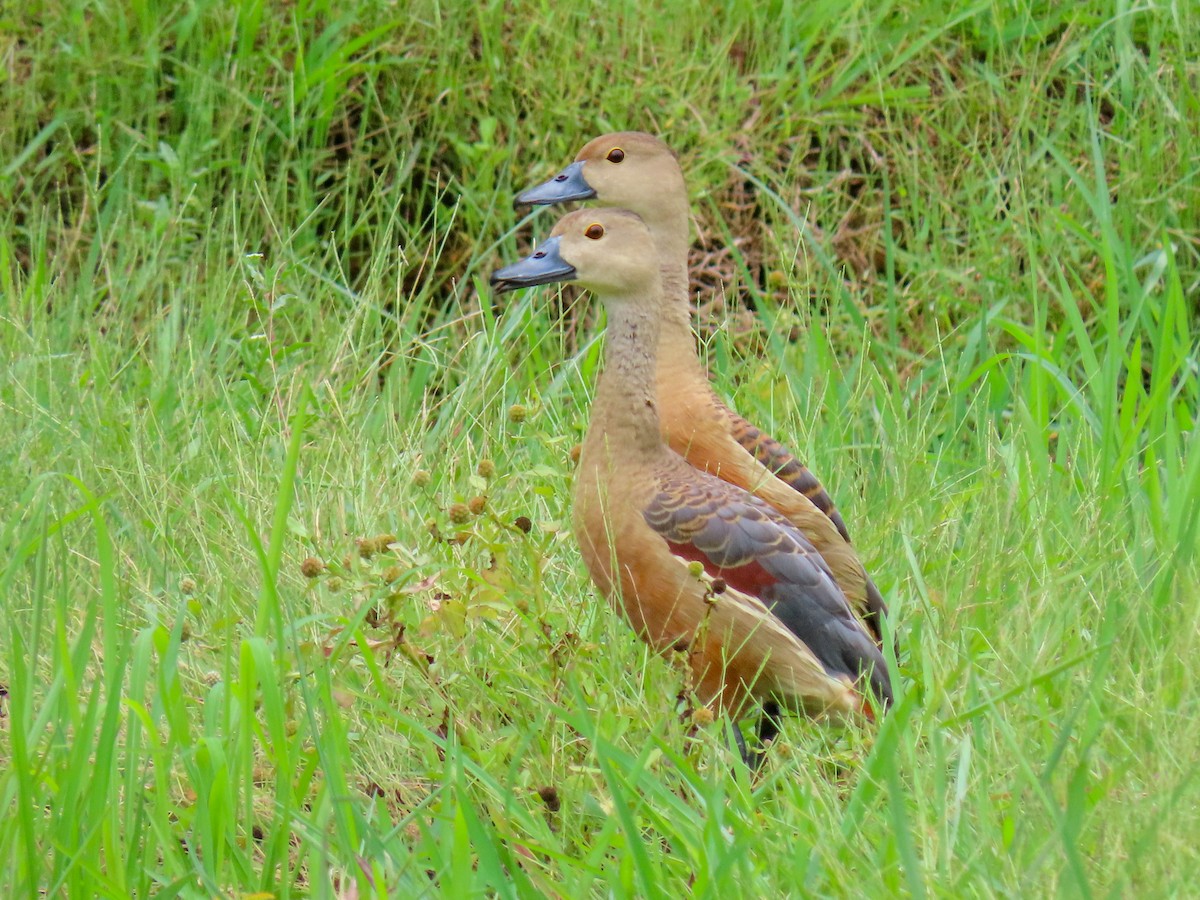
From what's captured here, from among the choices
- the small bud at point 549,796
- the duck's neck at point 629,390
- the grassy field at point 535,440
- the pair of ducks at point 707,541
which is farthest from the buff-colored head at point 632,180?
the small bud at point 549,796

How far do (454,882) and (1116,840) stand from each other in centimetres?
92

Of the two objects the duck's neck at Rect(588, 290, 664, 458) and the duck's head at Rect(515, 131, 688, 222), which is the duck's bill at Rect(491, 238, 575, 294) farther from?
the duck's head at Rect(515, 131, 688, 222)

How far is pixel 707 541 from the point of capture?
3.28 metres

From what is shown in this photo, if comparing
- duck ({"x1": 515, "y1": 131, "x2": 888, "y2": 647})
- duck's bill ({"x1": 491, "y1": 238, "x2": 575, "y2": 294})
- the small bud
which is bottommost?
the small bud

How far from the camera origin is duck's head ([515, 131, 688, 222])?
15.1ft

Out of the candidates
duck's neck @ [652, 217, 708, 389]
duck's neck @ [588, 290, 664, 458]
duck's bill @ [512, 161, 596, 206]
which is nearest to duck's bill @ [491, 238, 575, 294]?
duck's neck @ [588, 290, 664, 458]

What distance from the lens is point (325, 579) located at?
11.5 ft

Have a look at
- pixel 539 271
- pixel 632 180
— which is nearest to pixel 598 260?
pixel 539 271

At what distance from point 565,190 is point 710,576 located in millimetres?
1845

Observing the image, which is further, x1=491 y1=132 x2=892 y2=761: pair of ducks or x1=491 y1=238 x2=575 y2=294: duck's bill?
x1=491 y1=238 x2=575 y2=294: duck's bill

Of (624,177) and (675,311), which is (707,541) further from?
(624,177)

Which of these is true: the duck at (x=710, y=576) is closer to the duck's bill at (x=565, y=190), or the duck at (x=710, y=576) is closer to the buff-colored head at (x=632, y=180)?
the buff-colored head at (x=632, y=180)

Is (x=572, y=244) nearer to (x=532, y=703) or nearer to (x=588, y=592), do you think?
(x=588, y=592)

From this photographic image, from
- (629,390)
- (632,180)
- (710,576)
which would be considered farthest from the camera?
(632,180)
